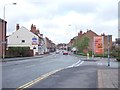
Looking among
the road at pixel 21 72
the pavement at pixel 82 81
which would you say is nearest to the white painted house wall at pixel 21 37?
the road at pixel 21 72

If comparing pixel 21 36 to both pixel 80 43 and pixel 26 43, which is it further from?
pixel 80 43

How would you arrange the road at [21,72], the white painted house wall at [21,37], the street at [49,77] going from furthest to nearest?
the white painted house wall at [21,37] < the road at [21,72] < the street at [49,77]

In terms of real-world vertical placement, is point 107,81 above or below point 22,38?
below

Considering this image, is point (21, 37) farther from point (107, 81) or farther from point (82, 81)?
point (107, 81)

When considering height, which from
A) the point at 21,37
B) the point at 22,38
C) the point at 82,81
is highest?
the point at 21,37

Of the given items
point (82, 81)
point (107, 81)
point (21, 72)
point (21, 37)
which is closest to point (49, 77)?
point (82, 81)

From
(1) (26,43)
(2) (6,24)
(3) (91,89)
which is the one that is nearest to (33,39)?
(1) (26,43)

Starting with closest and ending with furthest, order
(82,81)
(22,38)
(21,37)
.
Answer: (82,81) < (21,37) < (22,38)

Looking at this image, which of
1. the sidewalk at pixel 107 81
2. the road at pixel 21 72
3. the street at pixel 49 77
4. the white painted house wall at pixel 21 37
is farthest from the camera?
the white painted house wall at pixel 21 37

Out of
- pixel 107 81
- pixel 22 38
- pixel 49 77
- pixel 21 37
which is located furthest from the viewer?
pixel 22 38

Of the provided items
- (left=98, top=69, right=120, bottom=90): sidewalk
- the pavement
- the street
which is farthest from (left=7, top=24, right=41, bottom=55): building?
(left=98, top=69, right=120, bottom=90): sidewalk

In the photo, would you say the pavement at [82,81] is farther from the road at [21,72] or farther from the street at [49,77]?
the road at [21,72]

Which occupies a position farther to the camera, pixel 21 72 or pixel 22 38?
pixel 22 38

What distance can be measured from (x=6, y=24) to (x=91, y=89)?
6415 centimetres
